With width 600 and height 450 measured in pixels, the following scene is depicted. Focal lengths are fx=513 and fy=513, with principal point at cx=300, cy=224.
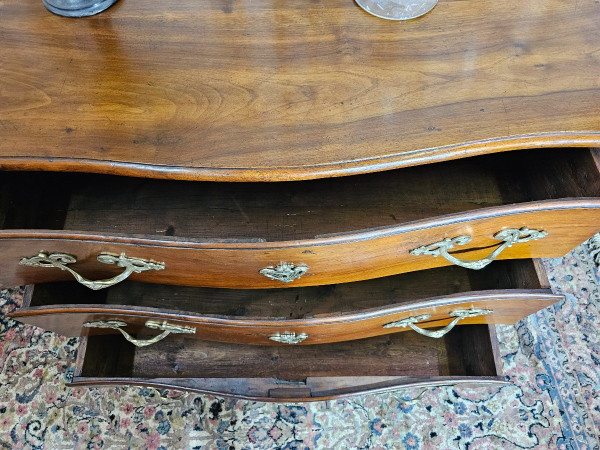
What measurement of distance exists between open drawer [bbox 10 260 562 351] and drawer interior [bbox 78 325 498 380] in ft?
0.19

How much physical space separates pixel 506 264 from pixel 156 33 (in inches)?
22.3

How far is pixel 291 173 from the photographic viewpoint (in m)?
0.49

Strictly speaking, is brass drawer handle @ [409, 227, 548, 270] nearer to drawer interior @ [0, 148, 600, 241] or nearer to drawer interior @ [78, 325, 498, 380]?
drawer interior @ [0, 148, 600, 241]

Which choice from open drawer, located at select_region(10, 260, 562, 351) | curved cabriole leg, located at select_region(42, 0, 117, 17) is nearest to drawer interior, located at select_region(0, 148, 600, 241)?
open drawer, located at select_region(10, 260, 562, 351)

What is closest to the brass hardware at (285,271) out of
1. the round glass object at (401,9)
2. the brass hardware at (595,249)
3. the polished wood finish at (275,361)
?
the polished wood finish at (275,361)

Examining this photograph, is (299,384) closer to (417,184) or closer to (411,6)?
(417,184)

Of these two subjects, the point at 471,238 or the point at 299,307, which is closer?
the point at 471,238

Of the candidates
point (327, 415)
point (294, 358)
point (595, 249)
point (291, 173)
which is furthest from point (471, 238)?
point (595, 249)

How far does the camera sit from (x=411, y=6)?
602 mm

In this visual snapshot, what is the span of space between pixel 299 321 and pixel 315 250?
14cm

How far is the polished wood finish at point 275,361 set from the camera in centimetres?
76

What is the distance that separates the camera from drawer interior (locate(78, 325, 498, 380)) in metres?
0.80

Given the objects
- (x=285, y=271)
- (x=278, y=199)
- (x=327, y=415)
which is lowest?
(x=327, y=415)

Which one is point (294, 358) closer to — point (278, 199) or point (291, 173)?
point (278, 199)
